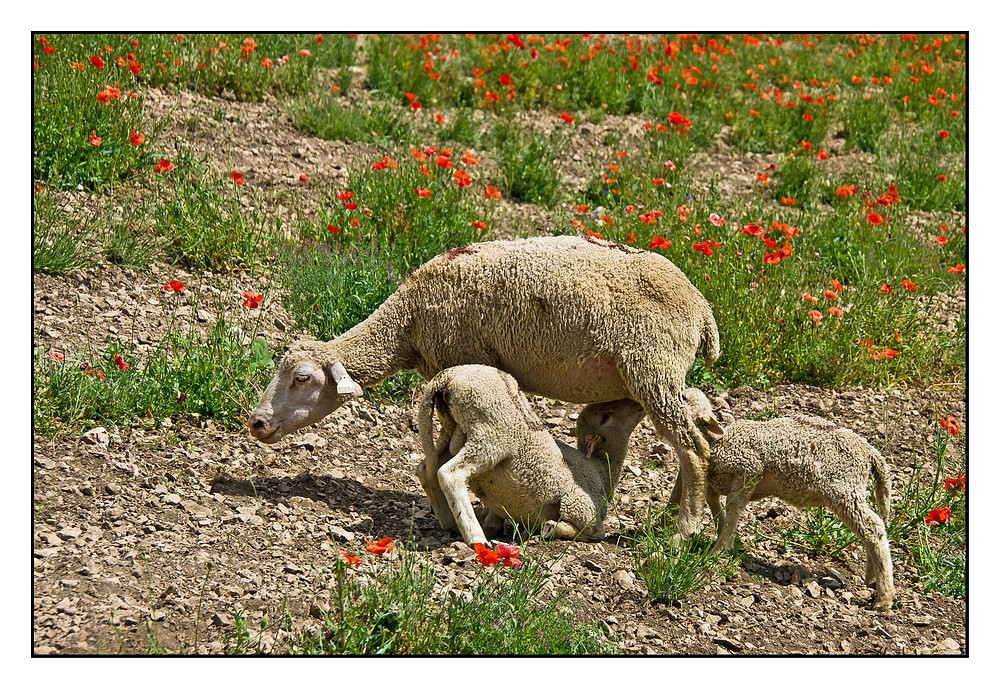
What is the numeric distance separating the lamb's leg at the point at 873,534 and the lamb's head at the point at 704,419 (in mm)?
652

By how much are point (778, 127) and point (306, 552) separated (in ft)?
27.5

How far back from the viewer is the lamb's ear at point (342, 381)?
5172 millimetres

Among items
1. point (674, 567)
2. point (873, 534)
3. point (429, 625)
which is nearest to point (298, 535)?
point (429, 625)

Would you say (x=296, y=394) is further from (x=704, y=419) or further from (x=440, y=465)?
(x=704, y=419)

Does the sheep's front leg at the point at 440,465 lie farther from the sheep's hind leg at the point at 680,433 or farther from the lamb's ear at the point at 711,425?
the lamb's ear at the point at 711,425

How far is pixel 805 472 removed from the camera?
4.76 metres

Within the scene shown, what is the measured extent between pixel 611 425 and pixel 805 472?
1.10 m

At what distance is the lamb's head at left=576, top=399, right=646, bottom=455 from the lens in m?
5.34

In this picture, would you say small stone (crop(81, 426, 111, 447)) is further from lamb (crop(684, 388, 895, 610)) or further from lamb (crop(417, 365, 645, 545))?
lamb (crop(684, 388, 895, 610))

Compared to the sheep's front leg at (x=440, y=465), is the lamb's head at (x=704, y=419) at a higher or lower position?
higher

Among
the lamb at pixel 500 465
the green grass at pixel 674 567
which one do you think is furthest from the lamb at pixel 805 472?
the lamb at pixel 500 465

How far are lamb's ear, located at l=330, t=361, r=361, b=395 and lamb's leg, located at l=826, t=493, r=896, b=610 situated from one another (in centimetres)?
255

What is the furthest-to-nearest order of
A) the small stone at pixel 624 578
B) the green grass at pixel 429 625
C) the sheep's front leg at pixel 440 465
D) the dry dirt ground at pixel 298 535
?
the sheep's front leg at pixel 440 465 < the small stone at pixel 624 578 < the dry dirt ground at pixel 298 535 < the green grass at pixel 429 625

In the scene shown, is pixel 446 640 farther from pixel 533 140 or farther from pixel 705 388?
pixel 533 140
